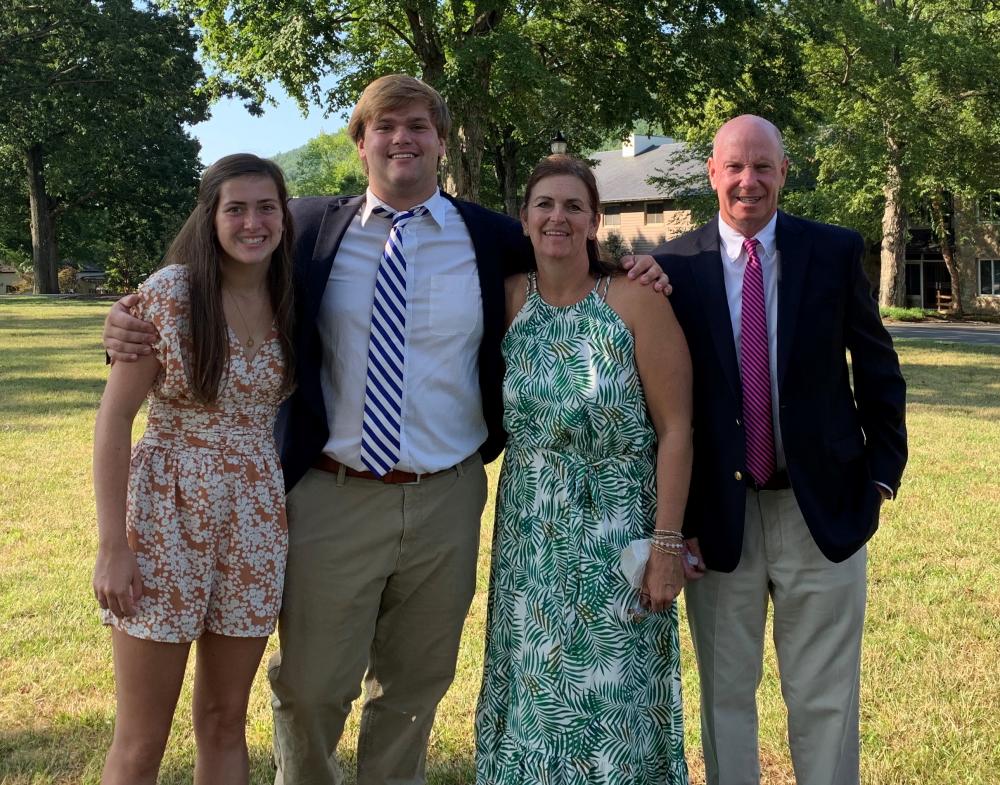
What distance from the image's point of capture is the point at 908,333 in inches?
1065

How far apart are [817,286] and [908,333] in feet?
85.6

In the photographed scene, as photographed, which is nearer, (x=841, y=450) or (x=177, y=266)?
(x=177, y=266)

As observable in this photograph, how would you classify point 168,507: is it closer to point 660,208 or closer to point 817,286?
point 817,286

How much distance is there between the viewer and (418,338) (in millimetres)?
3234

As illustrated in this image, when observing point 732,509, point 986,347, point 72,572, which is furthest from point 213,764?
point 986,347

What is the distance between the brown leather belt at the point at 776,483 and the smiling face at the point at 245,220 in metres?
1.73

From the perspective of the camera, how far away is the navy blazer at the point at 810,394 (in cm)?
310

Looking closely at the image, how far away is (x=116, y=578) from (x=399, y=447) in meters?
0.95

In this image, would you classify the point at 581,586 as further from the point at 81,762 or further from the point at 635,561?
the point at 81,762

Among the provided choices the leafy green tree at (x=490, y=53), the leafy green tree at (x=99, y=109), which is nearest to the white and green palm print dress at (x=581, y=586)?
the leafy green tree at (x=490, y=53)

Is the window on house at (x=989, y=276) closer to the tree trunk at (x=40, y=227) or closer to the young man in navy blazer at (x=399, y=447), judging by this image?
the young man in navy blazer at (x=399, y=447)

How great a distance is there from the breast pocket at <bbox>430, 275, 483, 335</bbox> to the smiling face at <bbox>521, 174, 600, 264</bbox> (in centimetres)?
29

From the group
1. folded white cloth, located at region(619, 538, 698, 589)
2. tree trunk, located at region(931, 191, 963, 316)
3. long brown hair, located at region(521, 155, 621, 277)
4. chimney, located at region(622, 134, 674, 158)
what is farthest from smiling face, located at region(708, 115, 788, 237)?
chimney, located at region(622, 134, 674, 158)

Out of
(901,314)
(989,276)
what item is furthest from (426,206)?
(989,276)
